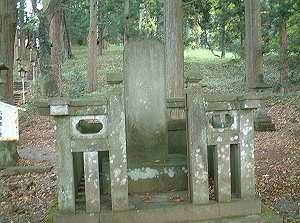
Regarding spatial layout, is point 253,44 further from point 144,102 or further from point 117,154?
point 117,154

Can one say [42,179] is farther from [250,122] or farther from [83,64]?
[83,64]

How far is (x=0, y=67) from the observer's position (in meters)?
10.5

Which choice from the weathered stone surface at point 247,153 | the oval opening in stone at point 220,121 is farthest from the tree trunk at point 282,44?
the weathered stone surface at point 247,153

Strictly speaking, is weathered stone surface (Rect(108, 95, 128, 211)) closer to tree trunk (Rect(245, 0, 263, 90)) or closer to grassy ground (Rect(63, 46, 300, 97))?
tree trunk (Rect(245, 0, 263, 90))

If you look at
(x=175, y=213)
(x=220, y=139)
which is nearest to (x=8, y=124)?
(x=175, y=213)

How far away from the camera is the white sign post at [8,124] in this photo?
952cm

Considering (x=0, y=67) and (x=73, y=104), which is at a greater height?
(x=0, y=67)

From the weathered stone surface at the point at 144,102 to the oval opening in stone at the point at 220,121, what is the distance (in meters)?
0.89

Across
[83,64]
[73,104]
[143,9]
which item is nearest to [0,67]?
[73,104]

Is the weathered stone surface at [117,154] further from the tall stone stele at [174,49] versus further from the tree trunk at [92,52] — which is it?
the tree trunk at [92,52]

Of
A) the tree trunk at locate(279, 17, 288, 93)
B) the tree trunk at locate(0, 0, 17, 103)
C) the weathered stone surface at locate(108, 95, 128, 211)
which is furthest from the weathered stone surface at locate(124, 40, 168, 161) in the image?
the tree trunk at locate(279, 17, 288, 93)

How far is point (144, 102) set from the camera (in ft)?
21.5

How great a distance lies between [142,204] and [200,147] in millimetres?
1086

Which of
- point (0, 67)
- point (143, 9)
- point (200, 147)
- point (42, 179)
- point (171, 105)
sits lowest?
point (42, 179)
